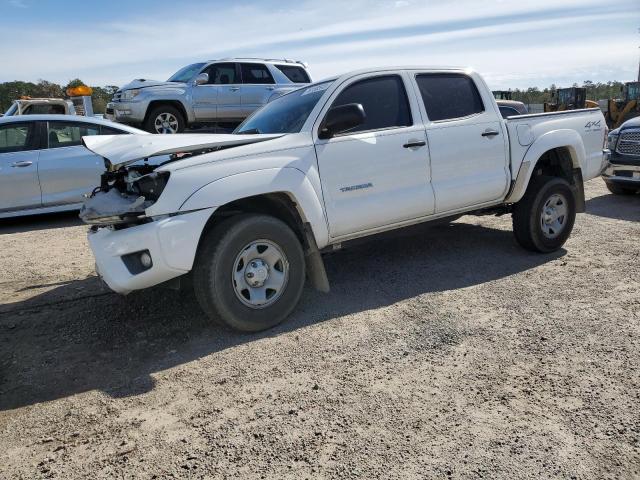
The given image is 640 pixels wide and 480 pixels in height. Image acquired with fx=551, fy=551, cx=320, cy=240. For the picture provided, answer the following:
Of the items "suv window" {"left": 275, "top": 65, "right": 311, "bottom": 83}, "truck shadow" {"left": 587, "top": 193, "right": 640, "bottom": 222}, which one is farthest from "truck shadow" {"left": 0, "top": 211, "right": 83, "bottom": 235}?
"truck shadow" {"left": 587, "top": 193, "right": 640, "bottom": 222}

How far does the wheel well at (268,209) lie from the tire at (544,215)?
2.62 meters

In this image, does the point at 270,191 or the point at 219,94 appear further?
the point at 219,94

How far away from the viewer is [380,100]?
488 centimetres

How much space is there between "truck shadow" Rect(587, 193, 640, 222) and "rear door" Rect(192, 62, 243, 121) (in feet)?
25.0

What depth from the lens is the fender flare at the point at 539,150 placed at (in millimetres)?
5555

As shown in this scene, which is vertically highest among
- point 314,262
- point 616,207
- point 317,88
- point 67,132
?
point 67,132

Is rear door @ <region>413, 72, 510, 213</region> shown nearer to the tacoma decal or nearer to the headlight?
the tacoma decal

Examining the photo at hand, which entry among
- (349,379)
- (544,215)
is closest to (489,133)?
Result: (544,215)

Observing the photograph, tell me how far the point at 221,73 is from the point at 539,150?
853 centimetres

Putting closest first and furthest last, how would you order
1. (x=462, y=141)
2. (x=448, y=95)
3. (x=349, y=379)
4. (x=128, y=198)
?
(x=349, y=379), (x=128, y=198), (x=462, y=141), (x=448, y=95)

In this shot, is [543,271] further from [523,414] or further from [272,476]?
[272,476]

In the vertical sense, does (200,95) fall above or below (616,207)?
above

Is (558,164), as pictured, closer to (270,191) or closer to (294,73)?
(270,191)

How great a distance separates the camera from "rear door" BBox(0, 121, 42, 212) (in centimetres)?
773
